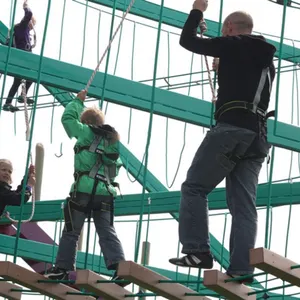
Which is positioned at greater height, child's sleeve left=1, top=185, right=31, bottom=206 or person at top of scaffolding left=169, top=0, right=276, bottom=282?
child's sleeve left=1, top=185, right=31, bottom=206

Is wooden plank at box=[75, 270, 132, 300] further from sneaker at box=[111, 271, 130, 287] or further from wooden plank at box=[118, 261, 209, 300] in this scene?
wooden plank at box=[118, 261, 209, 300]

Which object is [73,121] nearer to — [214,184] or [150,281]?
[150,281]

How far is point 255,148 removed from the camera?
23.5 feet

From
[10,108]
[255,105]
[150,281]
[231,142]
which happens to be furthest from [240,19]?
[10,108]

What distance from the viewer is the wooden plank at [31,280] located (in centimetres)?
815

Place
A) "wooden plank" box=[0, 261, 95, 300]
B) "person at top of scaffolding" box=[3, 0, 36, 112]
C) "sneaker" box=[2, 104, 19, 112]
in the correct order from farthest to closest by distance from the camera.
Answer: "person at top of scaffolding" box=[3, 0, 36, 112] → "sneaker" box=[2, 104, 19, 112] → "wooden plank" box=[0, 261, 95, 300]

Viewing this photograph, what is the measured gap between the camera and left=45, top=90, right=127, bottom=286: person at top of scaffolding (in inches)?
336

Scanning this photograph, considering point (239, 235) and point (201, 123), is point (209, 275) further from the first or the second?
point (201, 123)

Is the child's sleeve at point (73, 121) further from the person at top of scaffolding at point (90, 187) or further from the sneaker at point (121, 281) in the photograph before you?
the sneaker at point (121, 281)

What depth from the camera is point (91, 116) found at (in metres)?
8.70

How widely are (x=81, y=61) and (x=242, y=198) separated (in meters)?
6.62

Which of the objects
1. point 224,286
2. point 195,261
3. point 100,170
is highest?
point 100,170

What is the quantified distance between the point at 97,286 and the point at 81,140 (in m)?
1.22

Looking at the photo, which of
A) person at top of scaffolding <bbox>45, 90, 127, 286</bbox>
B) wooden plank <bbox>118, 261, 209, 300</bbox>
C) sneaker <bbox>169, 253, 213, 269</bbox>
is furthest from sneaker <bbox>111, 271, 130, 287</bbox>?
sneaker <bbox>169, 253, 213, 269</bbox>
